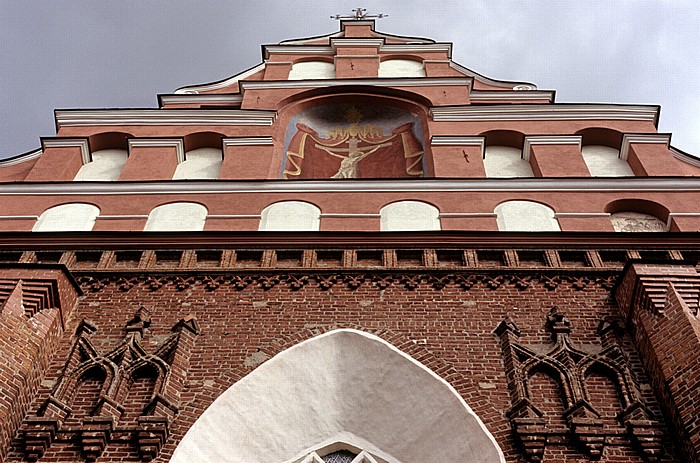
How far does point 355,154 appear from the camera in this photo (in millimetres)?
13906

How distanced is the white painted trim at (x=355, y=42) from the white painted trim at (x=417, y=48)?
0.16 meters

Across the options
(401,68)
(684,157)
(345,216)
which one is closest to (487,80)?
(401,68)

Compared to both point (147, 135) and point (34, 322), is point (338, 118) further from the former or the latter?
point (34, 322)

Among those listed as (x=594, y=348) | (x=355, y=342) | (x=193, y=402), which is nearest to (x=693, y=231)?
(x=594, y=348)

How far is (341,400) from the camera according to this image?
8.68m

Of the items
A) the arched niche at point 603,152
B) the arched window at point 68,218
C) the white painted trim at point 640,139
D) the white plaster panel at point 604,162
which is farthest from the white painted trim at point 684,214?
the arched window at point 68,218

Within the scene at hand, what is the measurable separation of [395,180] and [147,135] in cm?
426

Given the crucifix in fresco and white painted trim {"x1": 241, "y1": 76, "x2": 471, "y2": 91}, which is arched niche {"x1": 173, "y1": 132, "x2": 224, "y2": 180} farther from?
white painted trim {"x1": 241, "y1": 76, "x2": 471, "y2": 91}

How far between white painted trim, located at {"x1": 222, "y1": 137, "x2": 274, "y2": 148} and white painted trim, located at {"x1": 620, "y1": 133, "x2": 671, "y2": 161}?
5314 mm

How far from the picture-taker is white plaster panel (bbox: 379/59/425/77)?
53.0ft

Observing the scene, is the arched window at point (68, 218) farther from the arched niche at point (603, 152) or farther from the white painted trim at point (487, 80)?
the white painted trim at point (487, 80)

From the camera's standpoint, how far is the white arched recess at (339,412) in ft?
26.2

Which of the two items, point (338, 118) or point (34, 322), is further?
point (338, 118)

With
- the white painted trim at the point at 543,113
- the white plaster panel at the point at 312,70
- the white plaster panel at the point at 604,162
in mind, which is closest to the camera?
the white plaster panel at the point at 604,162
